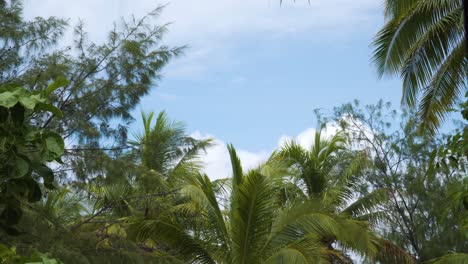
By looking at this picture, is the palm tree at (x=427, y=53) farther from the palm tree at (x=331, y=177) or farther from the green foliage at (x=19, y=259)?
the green foliage at (x=19, y=259)

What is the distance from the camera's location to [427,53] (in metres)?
13.1

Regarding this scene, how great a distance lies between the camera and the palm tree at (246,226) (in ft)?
41.1

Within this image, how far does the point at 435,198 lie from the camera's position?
18.4 meters

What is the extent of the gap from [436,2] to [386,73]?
5.41 feet

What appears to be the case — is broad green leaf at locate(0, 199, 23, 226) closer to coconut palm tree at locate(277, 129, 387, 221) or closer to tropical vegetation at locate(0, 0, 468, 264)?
tropical vegetation at locate(0, 0, 468, 264)

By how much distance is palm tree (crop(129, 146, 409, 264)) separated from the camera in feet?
41.1

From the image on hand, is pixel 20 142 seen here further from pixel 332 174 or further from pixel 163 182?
pixel 332 174

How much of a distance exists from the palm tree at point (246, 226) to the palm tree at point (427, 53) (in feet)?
9.17

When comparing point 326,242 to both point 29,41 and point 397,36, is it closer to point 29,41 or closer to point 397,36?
point 397,36

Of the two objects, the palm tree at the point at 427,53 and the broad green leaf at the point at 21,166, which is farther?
the palm tree at the point at 427,53

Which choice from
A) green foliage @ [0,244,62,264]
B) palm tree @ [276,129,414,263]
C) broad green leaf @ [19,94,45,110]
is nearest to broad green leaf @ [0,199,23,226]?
broad green leaf @ [19,94,45,110]

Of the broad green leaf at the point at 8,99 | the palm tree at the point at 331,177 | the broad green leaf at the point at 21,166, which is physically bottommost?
the broad green leaf at the point at 21,166

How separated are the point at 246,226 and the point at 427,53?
4725 millimetres

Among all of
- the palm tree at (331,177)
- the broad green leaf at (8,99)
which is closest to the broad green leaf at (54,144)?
the broad green leaf at (8,99)
